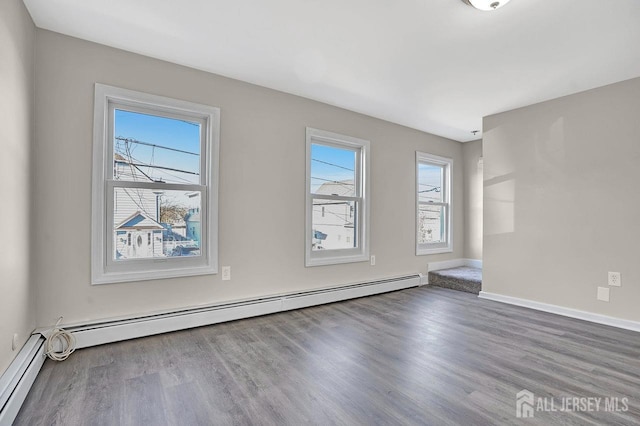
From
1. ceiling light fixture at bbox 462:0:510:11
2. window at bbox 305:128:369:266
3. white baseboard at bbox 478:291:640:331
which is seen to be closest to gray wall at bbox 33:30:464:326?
window at bbox 305:128:369:266

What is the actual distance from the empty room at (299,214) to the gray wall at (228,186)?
0.02 meters

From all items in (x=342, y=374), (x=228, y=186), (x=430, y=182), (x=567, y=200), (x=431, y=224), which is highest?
(x=430, y=182)

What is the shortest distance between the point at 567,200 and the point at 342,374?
3.07 m

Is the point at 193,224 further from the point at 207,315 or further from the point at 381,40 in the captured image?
the point at 381,40

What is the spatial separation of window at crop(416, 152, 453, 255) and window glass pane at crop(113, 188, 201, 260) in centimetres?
323

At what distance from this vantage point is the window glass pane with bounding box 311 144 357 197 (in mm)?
3746

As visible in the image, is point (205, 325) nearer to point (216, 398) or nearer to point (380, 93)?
point (216, 398)

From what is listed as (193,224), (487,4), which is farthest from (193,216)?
(487,4)

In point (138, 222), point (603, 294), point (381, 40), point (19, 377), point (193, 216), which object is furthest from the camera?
point (603, 294)

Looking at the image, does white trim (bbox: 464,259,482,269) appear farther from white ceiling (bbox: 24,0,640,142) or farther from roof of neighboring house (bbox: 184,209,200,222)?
roof of neighboring house (bbox: 184,209,200,222)

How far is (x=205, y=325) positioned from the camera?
9.27 feet

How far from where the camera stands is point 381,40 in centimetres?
236

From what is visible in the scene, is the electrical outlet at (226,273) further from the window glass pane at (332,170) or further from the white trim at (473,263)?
the white trim at (473,263)

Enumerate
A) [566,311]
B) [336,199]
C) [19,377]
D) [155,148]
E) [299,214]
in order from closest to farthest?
[19,377] → [155,148] → [566,311] → [299,214] → [336,199]
